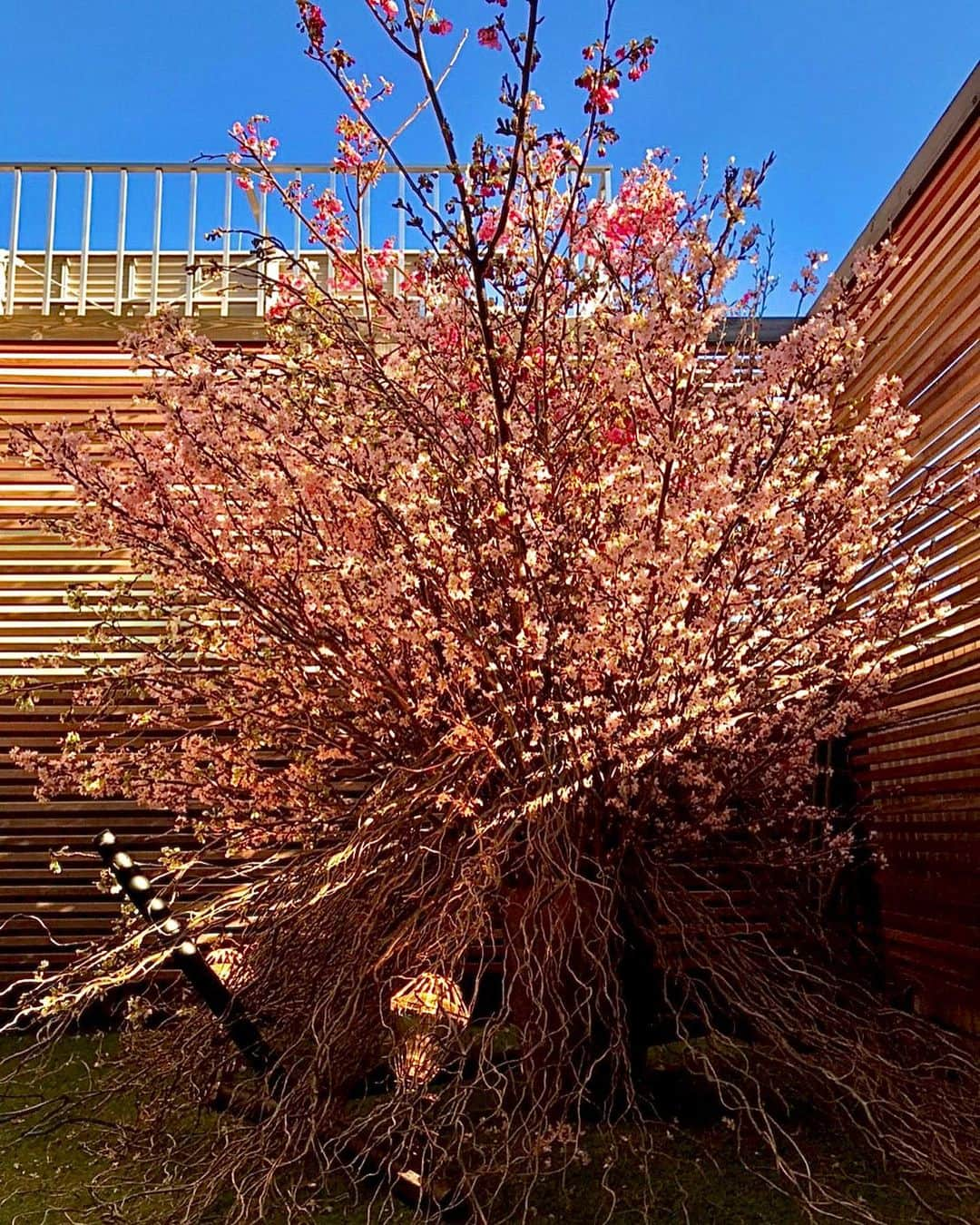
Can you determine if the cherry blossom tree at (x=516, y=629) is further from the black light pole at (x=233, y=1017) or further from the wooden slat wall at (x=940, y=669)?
the wooden slat wall at (x=940, y=669)

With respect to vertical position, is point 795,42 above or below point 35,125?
below

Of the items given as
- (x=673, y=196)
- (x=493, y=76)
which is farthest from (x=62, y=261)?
(x=493, y=76)

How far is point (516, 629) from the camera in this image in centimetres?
268

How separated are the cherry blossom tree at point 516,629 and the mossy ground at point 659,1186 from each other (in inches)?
2.8

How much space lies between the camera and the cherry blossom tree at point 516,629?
230 cm

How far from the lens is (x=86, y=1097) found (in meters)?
2.60

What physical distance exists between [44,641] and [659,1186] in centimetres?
322

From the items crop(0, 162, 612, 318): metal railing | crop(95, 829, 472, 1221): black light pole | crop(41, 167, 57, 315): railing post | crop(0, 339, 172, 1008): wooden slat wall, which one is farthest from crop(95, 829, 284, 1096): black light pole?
crop(41, 167, 57, 315): railing post

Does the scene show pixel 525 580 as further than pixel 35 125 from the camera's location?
No

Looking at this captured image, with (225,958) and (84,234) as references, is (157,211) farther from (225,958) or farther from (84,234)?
(225,958)

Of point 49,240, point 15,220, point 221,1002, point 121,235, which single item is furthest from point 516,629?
point 15,220

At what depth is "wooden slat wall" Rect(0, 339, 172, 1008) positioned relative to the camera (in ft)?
14.6

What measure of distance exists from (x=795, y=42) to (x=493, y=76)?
2035 millimetres

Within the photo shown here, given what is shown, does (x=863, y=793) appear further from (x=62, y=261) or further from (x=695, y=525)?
(x=62, y=261)
